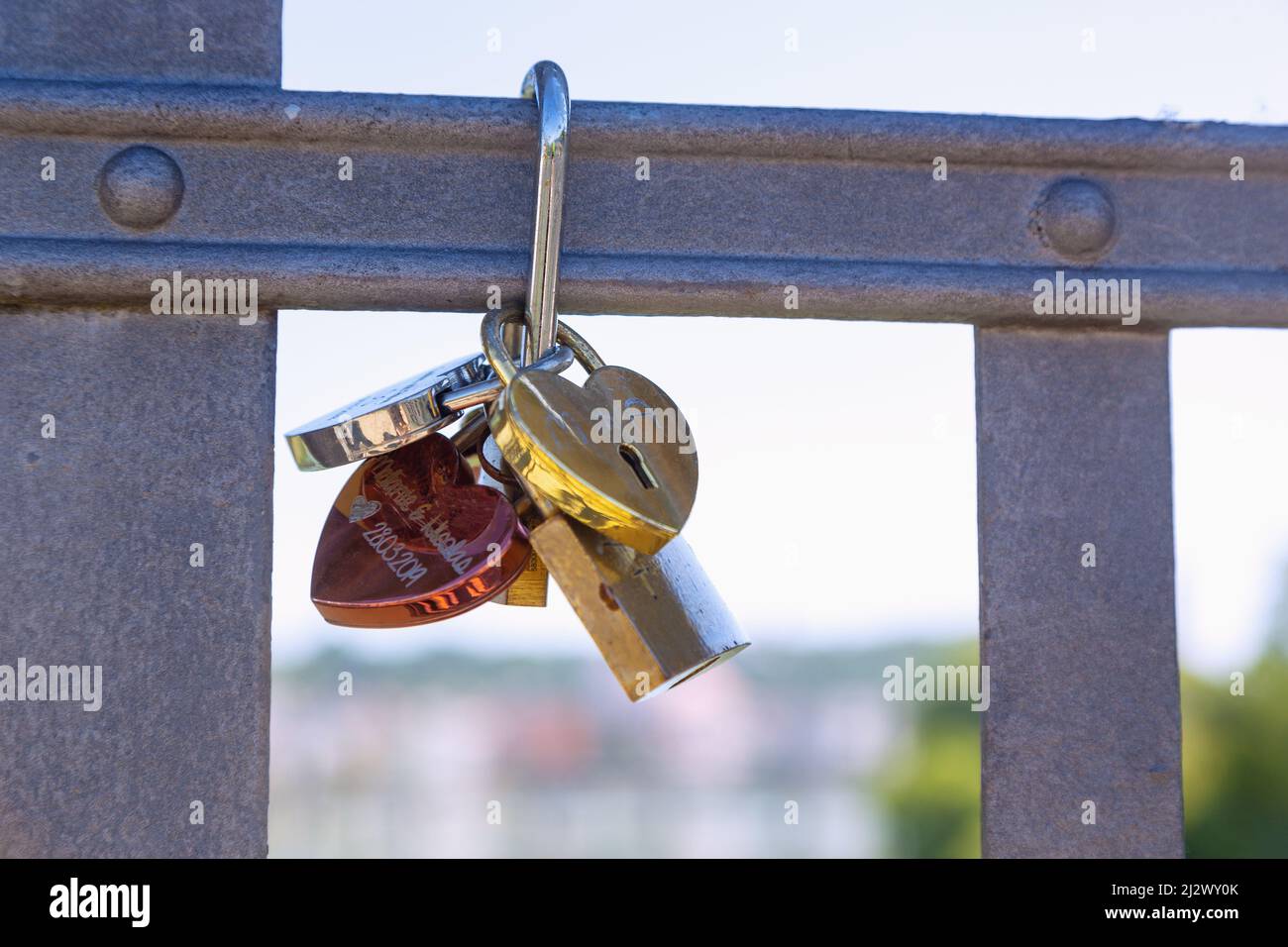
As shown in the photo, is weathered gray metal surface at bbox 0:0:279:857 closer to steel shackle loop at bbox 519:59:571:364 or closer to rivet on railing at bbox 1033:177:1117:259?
steel shackle loop at bbox 519:59:571:364

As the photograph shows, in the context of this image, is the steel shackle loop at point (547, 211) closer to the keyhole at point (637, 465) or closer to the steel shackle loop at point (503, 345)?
the steel shackle loop at point (503, 345)

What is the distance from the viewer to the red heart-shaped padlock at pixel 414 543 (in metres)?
1.28

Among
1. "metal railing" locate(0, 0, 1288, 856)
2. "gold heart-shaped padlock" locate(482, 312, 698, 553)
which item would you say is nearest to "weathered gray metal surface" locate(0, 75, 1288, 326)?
"metal railing" locate(0, 0, 1288, 856)

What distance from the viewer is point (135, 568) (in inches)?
51.1

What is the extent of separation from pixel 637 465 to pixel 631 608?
5.6 inches

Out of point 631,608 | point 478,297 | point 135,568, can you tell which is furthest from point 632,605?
point 135,568

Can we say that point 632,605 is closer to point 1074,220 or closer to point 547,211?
point 547,211

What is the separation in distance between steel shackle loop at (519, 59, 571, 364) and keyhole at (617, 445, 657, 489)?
0.50 ft

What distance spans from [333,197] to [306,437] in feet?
0.87

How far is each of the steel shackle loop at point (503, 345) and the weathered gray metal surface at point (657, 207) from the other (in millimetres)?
26

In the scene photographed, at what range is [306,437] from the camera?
1.30m

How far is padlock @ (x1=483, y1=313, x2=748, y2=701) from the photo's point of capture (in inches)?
48.8
